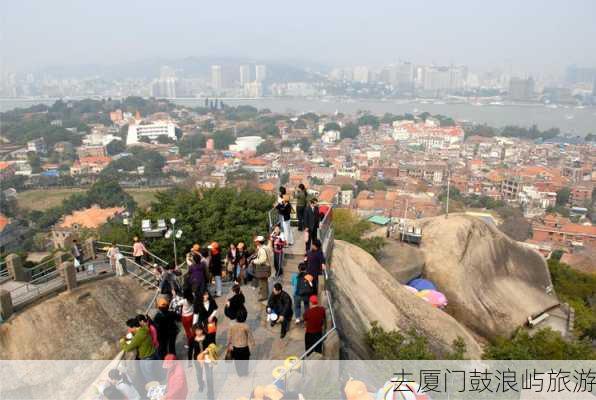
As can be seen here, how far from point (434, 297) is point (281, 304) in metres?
6.18

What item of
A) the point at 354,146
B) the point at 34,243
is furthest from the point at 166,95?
the point at 34,243

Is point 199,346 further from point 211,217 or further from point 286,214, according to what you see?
point 211,217

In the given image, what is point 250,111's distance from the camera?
11769 cm

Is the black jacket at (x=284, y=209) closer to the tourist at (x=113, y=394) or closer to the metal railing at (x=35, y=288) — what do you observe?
the tourist at (x=113, y=394)

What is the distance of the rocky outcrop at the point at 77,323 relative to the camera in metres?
7.12

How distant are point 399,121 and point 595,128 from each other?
→ 43.0m

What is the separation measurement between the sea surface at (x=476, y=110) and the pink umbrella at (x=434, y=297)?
325 ft

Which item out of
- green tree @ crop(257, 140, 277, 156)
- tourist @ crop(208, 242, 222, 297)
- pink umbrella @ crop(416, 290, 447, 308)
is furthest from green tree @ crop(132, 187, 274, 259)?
green tree @ crop(257, 140, 277, 156)

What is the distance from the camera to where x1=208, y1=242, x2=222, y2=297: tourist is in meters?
5.79

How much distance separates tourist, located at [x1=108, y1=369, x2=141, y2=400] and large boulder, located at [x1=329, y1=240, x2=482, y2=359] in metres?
3.58

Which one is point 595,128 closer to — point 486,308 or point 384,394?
point 486,308

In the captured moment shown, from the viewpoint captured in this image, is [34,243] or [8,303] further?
[34,243]

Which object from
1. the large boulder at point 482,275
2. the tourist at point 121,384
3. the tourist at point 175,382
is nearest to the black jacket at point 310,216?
the tourist at point 175,382

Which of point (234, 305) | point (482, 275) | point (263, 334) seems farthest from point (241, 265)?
point (482, 275)
